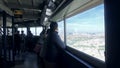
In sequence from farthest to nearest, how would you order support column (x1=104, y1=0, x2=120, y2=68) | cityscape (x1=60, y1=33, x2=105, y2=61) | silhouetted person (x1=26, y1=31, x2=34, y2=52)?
1. silhouetted person (x1=26, y1=31, x2=34, y2=52)
2. cityscape (x1=60, y1=33, x2=105, y2=61)
3. support column (x1=104, y1=0, x2=120, y2=68)

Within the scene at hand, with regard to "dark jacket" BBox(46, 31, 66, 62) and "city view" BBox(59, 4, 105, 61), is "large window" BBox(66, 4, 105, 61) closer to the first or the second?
"city view" BBox(59, 4, 105, 61)

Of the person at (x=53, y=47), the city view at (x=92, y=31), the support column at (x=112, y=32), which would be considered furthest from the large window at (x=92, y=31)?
the support column at (x=112, y=32)

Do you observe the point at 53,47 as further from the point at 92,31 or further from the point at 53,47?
the point at 92,31

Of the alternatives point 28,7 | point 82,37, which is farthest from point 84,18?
point 28,7

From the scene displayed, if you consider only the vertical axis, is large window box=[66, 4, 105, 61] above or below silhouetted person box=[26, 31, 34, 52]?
above

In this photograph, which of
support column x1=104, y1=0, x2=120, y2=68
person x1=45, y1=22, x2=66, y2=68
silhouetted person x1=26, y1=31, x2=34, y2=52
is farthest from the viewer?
silhouetted person x1=26, y1=31, x2=34, y2=52

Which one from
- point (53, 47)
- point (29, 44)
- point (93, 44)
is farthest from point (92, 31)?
point (29, 44)

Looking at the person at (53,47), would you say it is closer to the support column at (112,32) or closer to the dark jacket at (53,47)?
the dark jacket at (53,47)

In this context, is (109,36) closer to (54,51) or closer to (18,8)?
(54,51)

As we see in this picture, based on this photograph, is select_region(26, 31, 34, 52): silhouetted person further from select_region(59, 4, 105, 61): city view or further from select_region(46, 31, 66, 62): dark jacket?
select_region(59, 4, 105, 61): city view

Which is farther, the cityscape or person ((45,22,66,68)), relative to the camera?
person ((45,22,66,68))

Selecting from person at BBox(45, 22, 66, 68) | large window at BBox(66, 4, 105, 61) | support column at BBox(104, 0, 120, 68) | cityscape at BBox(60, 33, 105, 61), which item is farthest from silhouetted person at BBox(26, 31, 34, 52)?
support column at BBox(104, 0, 120, 68)

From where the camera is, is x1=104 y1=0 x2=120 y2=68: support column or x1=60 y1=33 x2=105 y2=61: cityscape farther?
x1=60 y1=33 x2=105 y2=61: cityscape
